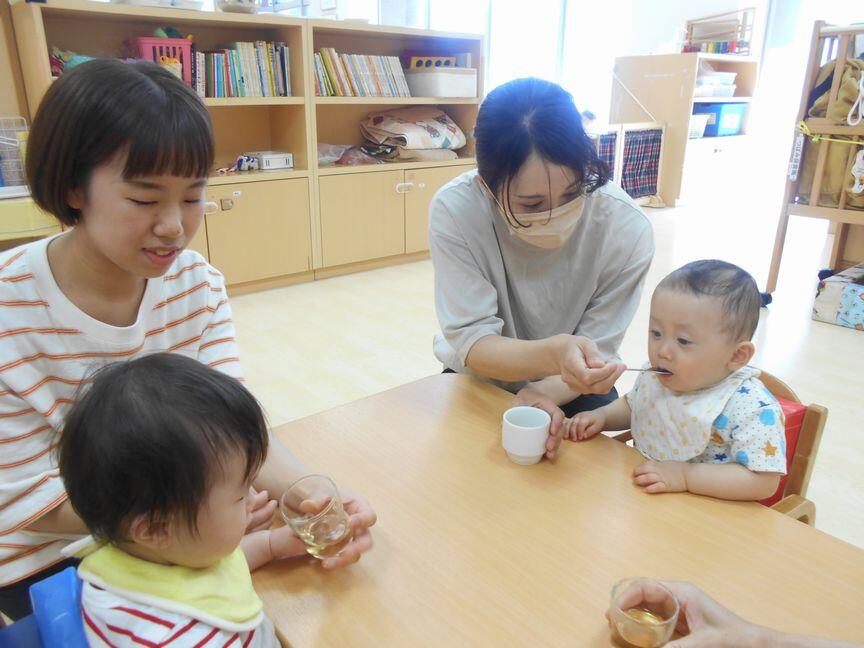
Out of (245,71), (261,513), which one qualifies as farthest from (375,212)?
(261,513)

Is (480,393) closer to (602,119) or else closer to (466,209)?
(466,209)

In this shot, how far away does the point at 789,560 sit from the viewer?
82 cm

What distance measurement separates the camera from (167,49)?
3238mm

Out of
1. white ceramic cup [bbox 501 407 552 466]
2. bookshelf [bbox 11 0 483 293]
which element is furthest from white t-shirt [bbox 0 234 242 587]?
bookshelf [bbox 11 0 483 293]

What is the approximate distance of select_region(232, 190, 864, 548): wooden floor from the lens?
2166mm

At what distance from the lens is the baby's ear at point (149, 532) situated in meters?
0.66

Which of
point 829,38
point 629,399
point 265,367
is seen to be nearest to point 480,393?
point 629,399

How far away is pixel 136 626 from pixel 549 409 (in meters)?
0.74

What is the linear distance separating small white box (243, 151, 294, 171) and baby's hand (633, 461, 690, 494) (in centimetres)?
324

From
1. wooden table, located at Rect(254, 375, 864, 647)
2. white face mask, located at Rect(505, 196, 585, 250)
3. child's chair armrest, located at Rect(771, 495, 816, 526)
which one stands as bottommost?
child's chair armrest, located at Rect(771, 495, 816, 526)

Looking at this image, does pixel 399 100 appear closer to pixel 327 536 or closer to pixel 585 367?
pixel 585 367

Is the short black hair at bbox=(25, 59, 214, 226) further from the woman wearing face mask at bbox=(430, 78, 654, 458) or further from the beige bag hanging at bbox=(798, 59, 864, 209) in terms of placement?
the beige bag hanging at bbox=(798, 59, 864, 209)

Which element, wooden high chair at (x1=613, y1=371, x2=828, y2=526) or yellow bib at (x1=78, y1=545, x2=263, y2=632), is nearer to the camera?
yellow bib at (x1=78, y1=545, x2=263, y2=632)

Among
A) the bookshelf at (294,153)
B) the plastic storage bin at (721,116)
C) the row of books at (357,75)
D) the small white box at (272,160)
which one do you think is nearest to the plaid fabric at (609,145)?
the plastic storage bin at (721,116)
